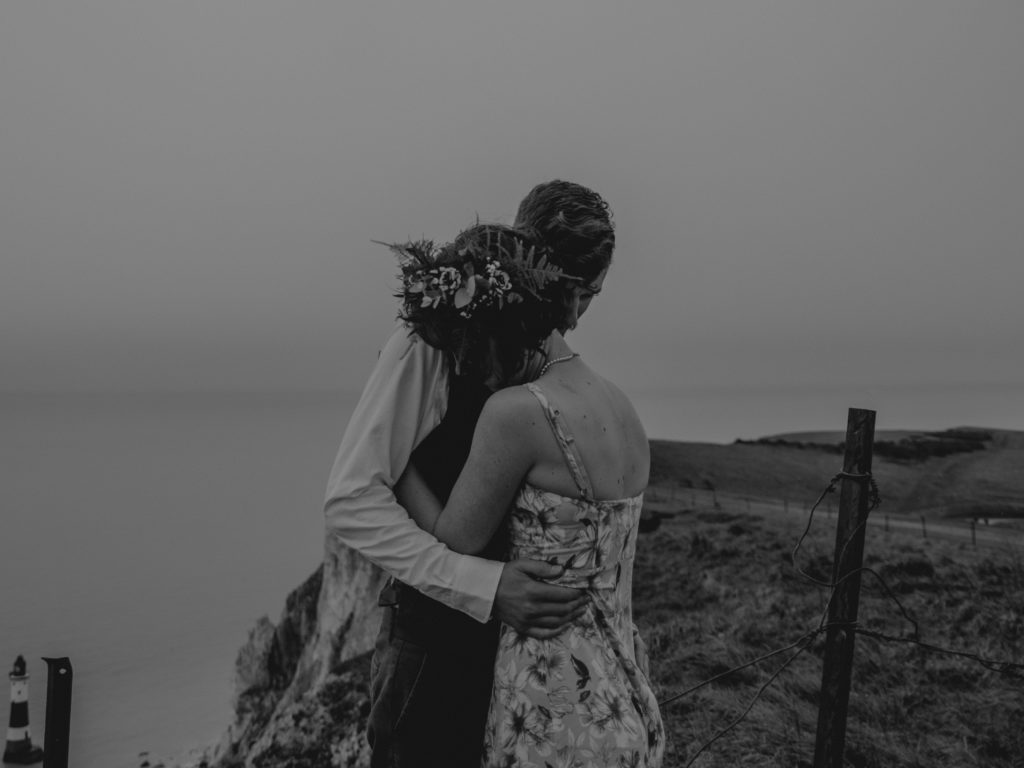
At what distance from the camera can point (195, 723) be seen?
840 inches

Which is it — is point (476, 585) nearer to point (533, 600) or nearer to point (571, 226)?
point (533, 600)

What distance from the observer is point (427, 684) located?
7.14ft

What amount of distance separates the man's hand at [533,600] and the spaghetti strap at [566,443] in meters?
0.26

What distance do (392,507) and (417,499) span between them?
0.09 m

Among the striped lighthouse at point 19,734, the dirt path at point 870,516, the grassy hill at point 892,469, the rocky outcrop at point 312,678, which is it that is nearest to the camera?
the rocky outcrop at point 312,678

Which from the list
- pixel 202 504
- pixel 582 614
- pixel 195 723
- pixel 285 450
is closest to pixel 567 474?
pixel 582 614

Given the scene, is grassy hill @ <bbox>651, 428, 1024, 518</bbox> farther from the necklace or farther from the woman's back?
the necklace

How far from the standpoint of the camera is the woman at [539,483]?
2.03m

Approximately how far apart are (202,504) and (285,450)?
1425 inches

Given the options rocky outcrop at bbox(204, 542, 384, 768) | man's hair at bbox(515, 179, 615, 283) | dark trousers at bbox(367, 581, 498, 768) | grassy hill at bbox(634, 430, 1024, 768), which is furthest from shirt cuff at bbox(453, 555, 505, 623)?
rocky outcrop at bbox(204, 542, 384, 768)

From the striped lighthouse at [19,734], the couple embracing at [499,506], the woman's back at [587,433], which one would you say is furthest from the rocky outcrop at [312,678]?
the striped lighthouse at [19,734]

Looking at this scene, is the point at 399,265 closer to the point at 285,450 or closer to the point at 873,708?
the point at 873,708

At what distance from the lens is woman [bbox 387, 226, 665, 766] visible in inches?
80.0

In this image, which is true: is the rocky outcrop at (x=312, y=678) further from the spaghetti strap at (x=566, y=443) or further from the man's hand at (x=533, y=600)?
the spaghetti strap at (x=566, y=443)
